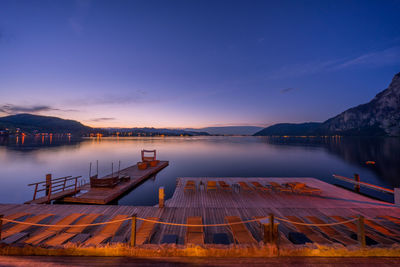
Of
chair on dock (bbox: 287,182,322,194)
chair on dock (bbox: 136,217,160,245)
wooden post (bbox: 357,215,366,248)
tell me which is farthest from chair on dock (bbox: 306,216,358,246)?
chair on dock (bbox: 287,182,322,194)

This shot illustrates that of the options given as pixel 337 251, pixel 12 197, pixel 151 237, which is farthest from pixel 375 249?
pixel 12 197

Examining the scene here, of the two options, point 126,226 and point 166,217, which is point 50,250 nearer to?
point 126,226

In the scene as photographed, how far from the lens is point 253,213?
8.46 m

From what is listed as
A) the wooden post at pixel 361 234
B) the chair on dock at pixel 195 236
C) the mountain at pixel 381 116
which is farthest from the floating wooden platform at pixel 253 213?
the mountain at pixel 381 116

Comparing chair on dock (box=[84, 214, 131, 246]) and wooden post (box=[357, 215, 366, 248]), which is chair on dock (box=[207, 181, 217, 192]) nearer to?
chair on dock (box=[84, 214, 131, 246])

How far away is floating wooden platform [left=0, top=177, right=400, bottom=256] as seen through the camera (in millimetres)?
5648

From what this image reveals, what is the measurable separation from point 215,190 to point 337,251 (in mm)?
8617

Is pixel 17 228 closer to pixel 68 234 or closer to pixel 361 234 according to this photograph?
pixel 68 234

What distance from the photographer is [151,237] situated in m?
6.11

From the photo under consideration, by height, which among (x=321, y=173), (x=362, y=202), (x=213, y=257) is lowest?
(x=321, y=173)

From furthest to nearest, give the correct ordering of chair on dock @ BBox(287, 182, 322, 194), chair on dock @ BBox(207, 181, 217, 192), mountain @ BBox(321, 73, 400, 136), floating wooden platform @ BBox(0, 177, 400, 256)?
mountain @ BBox(321, 73, 400, 136) → chair on dock @ BBox(207, 181, 217, 192) → chair on dock @ BBox(287, 182, 322, 194) → floating wooden platform @ BBox(0, 177, 400, 256)

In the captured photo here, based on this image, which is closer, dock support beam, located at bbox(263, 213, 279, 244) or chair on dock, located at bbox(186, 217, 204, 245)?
dock support beam, located at bbox(263, 213, 279, 244)

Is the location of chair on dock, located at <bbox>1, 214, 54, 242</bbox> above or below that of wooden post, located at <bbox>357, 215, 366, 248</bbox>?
below

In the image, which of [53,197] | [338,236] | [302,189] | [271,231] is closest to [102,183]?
[53,197]
